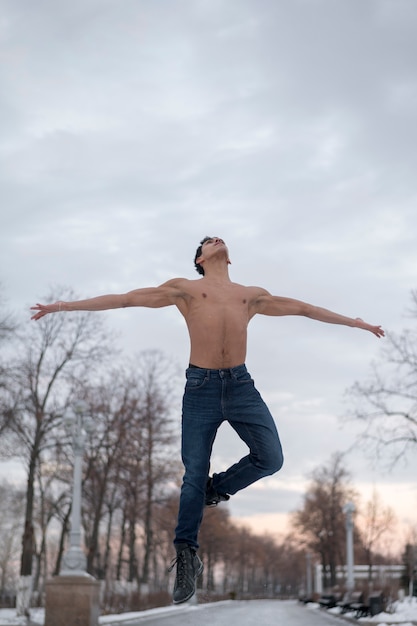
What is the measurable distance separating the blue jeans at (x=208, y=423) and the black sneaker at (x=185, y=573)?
7 cm

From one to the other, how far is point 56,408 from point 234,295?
31.6 m

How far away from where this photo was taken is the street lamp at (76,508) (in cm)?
2327

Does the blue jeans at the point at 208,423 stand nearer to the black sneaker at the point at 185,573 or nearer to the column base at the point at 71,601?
the black sneaker at the point at 185,573

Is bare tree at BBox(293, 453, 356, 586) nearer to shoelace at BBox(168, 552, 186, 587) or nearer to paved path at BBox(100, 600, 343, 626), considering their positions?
paved path at BBox(100, 600, 343, 626)

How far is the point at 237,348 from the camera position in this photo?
5.06 meters

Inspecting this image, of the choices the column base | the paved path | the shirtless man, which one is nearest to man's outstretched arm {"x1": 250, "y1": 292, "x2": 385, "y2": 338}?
the shirtless man

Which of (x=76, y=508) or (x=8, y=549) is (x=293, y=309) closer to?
(x=76, y=508)

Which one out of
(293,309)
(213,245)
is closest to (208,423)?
(293,309)

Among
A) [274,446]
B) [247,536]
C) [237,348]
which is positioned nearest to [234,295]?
[237,348]

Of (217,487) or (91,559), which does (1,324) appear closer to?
(91,559)

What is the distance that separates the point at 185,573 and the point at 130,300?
167 cm

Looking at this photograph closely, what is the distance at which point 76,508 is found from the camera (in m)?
23.9

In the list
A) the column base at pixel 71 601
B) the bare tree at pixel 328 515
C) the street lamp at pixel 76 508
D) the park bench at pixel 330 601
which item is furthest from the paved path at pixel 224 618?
the bare tree at pixel 328 515

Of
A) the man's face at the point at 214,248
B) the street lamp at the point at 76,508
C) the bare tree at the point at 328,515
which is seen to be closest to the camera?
the man's face at the point at 214,248
